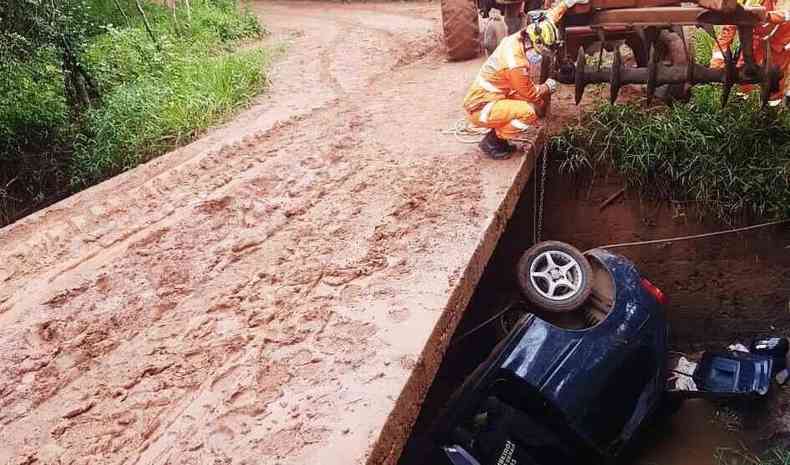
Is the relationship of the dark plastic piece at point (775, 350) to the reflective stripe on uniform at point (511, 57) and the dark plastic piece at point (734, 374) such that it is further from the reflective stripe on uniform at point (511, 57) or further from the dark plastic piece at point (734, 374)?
the reflective stripe on uniform at point (511, 57)

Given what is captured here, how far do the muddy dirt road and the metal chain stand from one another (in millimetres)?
514

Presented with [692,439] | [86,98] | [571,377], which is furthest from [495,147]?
[86,98]

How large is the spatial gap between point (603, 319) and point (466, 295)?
95cm

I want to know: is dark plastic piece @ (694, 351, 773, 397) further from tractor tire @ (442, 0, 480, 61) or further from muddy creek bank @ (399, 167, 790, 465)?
tractor tire @ (442, 0, 480, 61)

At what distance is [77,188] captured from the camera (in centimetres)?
713

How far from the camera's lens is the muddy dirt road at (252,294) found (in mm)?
2689

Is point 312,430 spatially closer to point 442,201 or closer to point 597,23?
point 442,201

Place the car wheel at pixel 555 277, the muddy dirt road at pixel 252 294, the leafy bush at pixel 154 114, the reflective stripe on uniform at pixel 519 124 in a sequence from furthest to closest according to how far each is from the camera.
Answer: the leafy bush at pixel 154 114 < the reflective stripe on uniform at pixel 519 124 < the car wheel at pixel 555 277 < the muddy dirt road at pixel 252 294

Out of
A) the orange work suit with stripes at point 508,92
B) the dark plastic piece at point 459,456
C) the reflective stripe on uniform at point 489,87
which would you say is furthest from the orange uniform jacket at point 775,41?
the dark plastic piece at point 459,456

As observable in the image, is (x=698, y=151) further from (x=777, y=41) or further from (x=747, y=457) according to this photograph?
(x=747, y=457)

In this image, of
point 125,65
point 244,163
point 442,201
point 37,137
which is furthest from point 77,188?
point 442,201

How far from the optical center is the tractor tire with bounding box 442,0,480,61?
7.90 m

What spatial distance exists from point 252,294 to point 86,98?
5251 mm

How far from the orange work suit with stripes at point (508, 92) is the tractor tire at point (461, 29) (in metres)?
3.24
